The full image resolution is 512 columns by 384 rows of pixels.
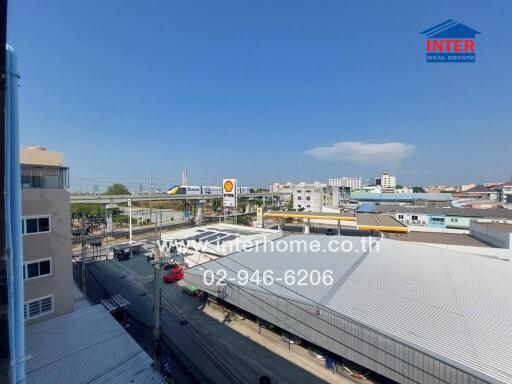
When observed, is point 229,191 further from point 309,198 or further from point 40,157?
point 309,198

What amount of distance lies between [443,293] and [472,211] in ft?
94.3

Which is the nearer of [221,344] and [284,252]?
[221,344]

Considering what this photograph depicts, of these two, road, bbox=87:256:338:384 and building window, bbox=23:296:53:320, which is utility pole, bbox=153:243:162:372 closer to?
road, bbox=87:256:338:384

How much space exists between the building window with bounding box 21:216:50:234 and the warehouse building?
22.4 feet

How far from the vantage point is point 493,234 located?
19828mm

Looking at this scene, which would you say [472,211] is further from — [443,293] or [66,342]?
[66,342]

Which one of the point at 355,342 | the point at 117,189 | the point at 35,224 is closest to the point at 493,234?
the point at 355,342

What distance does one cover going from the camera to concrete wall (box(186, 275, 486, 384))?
6.30 metres

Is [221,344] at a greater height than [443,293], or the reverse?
[443,293]

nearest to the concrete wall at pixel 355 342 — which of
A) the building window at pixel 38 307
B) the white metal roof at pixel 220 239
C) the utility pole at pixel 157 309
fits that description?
the utility pole at pixel 157 309

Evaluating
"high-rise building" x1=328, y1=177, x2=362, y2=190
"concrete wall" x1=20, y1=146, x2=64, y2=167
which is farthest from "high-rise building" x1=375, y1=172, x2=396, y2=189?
"concrete wall" x1=20, y1=146, x2=64, y2=167

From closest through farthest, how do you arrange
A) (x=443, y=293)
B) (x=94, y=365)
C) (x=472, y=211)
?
(x=94, y=365)
(x=443, y=293)
(x=472, y=211)

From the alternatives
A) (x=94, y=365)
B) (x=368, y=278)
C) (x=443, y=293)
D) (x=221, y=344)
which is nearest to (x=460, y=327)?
(x=443, y=293)

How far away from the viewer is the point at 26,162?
8.79 metres
